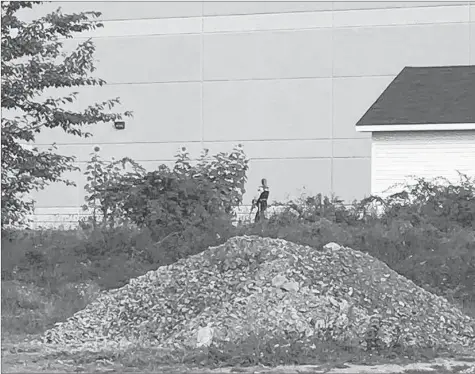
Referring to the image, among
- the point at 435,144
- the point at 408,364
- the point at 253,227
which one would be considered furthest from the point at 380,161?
the point at 408,364

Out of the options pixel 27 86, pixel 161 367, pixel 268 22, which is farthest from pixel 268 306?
pixel 268 22

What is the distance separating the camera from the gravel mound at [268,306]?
1198cm

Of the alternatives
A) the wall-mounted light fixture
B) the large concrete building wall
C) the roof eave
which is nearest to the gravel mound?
the roof eave

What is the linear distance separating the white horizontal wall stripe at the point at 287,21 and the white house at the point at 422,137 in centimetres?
815

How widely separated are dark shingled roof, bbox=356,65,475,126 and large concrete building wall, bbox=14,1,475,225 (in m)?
4.32

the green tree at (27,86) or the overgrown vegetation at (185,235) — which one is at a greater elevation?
the green tree at (27,86)

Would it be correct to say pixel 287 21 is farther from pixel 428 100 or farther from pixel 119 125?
pixel 428 100

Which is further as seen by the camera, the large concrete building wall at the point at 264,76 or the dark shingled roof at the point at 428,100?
the large concrete building wall at the point at 264,76

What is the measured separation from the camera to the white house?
2694 centimetres

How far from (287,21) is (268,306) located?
2613cm

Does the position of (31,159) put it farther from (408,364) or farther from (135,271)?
(408,364)

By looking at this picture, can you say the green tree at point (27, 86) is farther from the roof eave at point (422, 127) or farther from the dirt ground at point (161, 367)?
the roof eave at point (422, 127)

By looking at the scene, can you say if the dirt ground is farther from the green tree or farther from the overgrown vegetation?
the green tree

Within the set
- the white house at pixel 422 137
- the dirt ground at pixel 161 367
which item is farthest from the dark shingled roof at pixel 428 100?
the dirt ground at pixel 161 367
